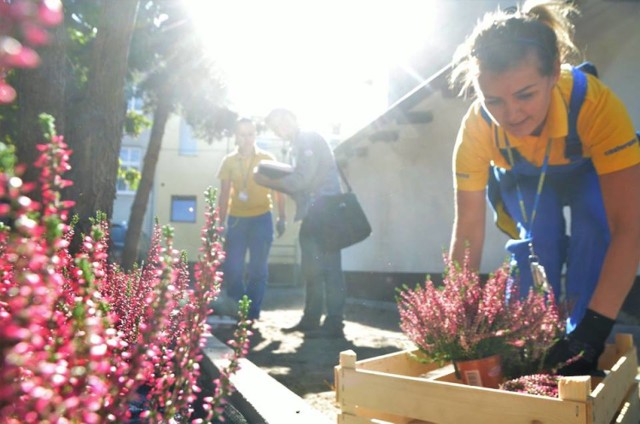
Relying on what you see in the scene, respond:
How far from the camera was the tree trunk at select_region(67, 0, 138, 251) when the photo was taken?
12.5 ft

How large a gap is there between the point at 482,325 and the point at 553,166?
111 cm

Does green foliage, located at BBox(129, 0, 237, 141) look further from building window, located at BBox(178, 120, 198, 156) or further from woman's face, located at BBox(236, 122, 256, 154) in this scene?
building window, located at BBox(178, 120, 198, 156)

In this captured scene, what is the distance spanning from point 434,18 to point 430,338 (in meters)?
13.8

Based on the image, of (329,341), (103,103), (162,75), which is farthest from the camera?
(162,75)

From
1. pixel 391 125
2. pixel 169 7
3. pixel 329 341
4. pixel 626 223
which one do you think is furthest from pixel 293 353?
pixel 169 7

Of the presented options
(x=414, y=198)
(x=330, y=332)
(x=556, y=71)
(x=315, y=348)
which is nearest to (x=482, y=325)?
(x=556, y=71)

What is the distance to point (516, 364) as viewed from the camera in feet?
7.65

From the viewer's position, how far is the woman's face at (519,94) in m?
2.50

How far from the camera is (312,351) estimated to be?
15.6ft

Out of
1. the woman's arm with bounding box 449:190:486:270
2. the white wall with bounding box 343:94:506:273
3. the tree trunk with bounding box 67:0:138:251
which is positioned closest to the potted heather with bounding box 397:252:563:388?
the woman's arm with bounding box 449:190:486:270

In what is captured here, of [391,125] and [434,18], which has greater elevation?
[434,18]

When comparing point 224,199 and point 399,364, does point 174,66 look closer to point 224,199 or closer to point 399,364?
point 224,199

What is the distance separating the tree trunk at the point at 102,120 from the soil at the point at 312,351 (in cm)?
149

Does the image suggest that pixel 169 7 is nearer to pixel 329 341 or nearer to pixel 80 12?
pixel 80 12
